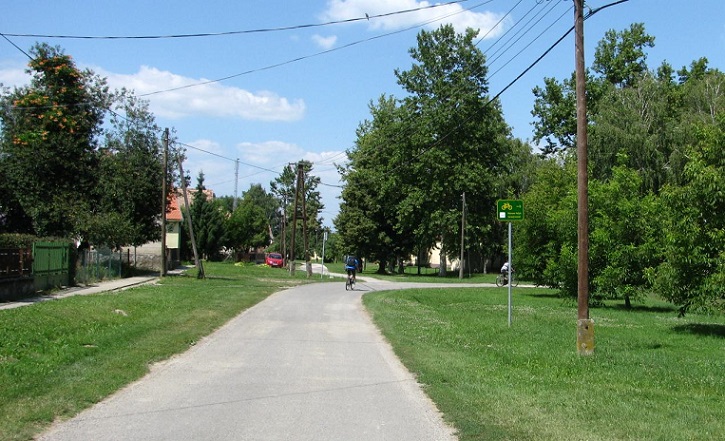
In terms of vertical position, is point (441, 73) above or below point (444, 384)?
above

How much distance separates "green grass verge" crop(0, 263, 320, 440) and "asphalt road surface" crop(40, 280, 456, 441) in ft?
1.20

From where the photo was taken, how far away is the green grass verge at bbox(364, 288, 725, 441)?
7121 mm

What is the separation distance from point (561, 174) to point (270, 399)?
30714 mm

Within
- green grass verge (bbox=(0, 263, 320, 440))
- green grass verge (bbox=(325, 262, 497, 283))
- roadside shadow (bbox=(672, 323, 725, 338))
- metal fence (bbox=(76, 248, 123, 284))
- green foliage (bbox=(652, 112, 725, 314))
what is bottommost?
green grass verge (bbox=(325, 262, 497, 283))

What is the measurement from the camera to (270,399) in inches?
334

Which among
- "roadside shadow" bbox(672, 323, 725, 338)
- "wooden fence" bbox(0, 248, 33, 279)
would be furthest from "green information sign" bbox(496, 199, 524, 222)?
"wooden fence" bbox(0, 248, 33, 279)

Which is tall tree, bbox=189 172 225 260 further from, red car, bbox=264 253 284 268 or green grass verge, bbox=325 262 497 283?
green grass verge, bbox=325 262 497 283

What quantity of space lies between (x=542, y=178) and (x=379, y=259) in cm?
3223

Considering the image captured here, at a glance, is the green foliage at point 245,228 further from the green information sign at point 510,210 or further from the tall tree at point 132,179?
the green information sign at point 510,210

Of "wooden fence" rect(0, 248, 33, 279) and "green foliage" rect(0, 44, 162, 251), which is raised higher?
"green foliage" rect(0, 44, 162, 251)

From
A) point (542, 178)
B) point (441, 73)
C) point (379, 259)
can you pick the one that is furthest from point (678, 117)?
point (379, 259)

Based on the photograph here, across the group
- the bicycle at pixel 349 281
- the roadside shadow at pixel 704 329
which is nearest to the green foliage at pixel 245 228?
the bicycle at pixel 349 281

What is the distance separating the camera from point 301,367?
1115 cm

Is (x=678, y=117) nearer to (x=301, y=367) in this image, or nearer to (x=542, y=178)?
(x=542, y=178)
